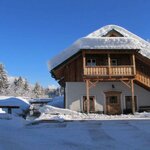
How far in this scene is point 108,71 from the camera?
2502cm

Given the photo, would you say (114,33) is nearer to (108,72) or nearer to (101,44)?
(101,44)

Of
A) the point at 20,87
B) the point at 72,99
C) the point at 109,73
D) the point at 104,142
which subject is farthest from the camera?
the point at 20,87

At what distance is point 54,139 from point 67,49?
1765cm

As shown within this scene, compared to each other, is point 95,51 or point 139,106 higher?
point 95,51

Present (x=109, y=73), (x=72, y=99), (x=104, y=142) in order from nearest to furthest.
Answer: (x=104, y=142), (x=109, y=73), (x=72, y=99)

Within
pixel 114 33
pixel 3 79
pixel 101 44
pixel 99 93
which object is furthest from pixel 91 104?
pixel 3 79

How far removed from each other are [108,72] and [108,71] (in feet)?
0.29

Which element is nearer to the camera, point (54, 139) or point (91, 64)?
point (54, 139)

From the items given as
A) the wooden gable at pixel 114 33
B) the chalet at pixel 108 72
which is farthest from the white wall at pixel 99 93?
the wooden gable at pixel 114 33

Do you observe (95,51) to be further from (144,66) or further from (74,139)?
(74,139)

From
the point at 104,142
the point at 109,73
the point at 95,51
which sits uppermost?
the point at 95,51

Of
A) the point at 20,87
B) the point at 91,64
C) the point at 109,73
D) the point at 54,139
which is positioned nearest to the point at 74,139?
the point at 54,139

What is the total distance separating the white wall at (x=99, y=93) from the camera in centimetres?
2661

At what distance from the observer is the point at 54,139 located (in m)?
9.81
